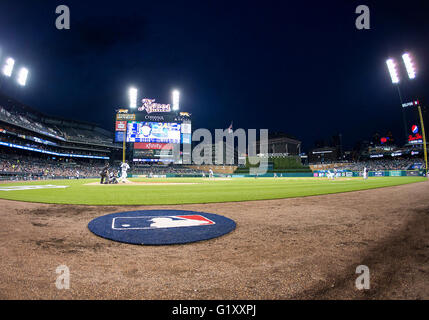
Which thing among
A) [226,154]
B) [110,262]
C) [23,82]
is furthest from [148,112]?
[110,262]

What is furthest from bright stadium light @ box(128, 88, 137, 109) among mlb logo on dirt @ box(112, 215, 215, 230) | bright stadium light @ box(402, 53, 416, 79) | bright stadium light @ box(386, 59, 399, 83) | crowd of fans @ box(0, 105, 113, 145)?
mlb logo on dirt @ box(112, 215, 215, 230)

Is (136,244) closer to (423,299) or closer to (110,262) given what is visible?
(110,262)

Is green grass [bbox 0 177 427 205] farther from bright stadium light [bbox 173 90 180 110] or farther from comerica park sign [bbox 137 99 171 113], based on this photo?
bright stadium light [bbox 173 90 180 110]

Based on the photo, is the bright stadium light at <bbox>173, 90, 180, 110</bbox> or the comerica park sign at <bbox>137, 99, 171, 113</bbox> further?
the bright stadium light at <bbox>173, 90, 180, 110</bbox>

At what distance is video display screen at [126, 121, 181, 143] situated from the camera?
59.0 m

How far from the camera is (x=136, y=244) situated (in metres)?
3.37

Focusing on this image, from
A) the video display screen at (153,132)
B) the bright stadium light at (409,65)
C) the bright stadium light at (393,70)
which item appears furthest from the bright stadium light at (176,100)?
the bright stadium light at (409,65)

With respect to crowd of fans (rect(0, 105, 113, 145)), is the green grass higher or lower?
lower

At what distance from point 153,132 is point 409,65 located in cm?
5821

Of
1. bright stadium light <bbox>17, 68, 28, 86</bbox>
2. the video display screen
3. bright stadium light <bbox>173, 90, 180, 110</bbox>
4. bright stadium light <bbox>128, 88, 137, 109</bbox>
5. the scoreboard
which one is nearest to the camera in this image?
bright stadium light <bbox>17, 68, 28, 86</bbox>

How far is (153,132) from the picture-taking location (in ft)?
200

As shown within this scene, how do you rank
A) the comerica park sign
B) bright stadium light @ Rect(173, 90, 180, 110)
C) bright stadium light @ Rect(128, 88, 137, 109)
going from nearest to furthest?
bright stadium light @ Rect(128, 88, 137, 109)
the comerica park sign
bright stadium light @ Rect(173, 90, 180, 110)

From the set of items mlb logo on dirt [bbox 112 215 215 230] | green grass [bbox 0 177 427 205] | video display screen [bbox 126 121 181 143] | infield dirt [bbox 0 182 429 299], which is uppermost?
video display screen [bbox 126 121 181 143]
